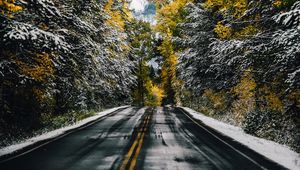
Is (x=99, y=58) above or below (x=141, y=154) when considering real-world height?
above

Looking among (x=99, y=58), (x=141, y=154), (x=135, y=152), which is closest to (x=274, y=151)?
(x=141, y=154)

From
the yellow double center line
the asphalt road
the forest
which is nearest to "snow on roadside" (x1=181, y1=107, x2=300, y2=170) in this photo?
the asphalt road

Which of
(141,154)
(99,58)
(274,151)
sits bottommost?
(274,151)

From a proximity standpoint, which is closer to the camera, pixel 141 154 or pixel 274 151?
pixel 141 154

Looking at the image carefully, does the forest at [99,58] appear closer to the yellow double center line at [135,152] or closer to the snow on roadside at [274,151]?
the snow on roadside at [274,151]

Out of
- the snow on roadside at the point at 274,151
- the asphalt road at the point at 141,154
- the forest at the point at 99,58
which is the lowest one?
the snow on roadside at the point at 274,151

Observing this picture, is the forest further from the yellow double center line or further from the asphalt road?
the yellow double center line

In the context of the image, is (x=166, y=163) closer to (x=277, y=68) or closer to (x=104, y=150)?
(x=104, y=150)

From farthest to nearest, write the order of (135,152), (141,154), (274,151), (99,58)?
1. (99,58)
2. (274,151)
3. (135,152)
4. (141,154)

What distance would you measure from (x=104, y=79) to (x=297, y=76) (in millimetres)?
21125

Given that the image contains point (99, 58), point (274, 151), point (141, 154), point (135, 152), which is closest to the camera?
point (141, 154)

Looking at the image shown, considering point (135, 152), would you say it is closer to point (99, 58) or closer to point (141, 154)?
point (141, 154)

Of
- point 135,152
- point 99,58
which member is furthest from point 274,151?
point 99,58

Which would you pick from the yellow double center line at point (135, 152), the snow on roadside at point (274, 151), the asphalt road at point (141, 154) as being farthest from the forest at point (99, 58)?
the yellow double center line at point (135, 152)
